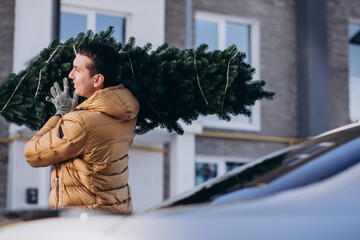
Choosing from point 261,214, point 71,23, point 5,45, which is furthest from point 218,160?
point 261,214

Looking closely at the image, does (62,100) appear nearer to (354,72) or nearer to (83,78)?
(83,78)

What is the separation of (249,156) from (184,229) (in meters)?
11.9

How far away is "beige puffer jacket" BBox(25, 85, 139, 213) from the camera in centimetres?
327

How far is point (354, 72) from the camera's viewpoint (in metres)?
15.2

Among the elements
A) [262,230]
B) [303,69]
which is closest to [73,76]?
[262,230]

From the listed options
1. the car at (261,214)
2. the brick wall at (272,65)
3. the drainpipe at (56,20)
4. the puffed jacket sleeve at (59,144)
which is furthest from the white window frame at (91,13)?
the car at (261,214)

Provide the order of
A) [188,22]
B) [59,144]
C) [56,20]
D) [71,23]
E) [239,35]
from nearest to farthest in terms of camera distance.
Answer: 1. [59,144]
2. [56,20]
3. [71,23]
4. [188,22]
5. [239,35]

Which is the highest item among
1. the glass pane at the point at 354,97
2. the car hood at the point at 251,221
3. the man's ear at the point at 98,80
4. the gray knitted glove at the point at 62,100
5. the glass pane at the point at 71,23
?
the glass pane at the point at 71,23

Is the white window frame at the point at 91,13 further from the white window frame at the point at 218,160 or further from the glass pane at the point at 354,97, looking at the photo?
the glass pane at the point at 354,97

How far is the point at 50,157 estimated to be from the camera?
3305 millimetres

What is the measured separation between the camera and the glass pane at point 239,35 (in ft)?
46.4

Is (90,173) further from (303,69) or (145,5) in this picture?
(303,69)

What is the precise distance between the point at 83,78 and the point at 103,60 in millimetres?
139

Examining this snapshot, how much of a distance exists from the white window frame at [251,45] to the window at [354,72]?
2301 mm
